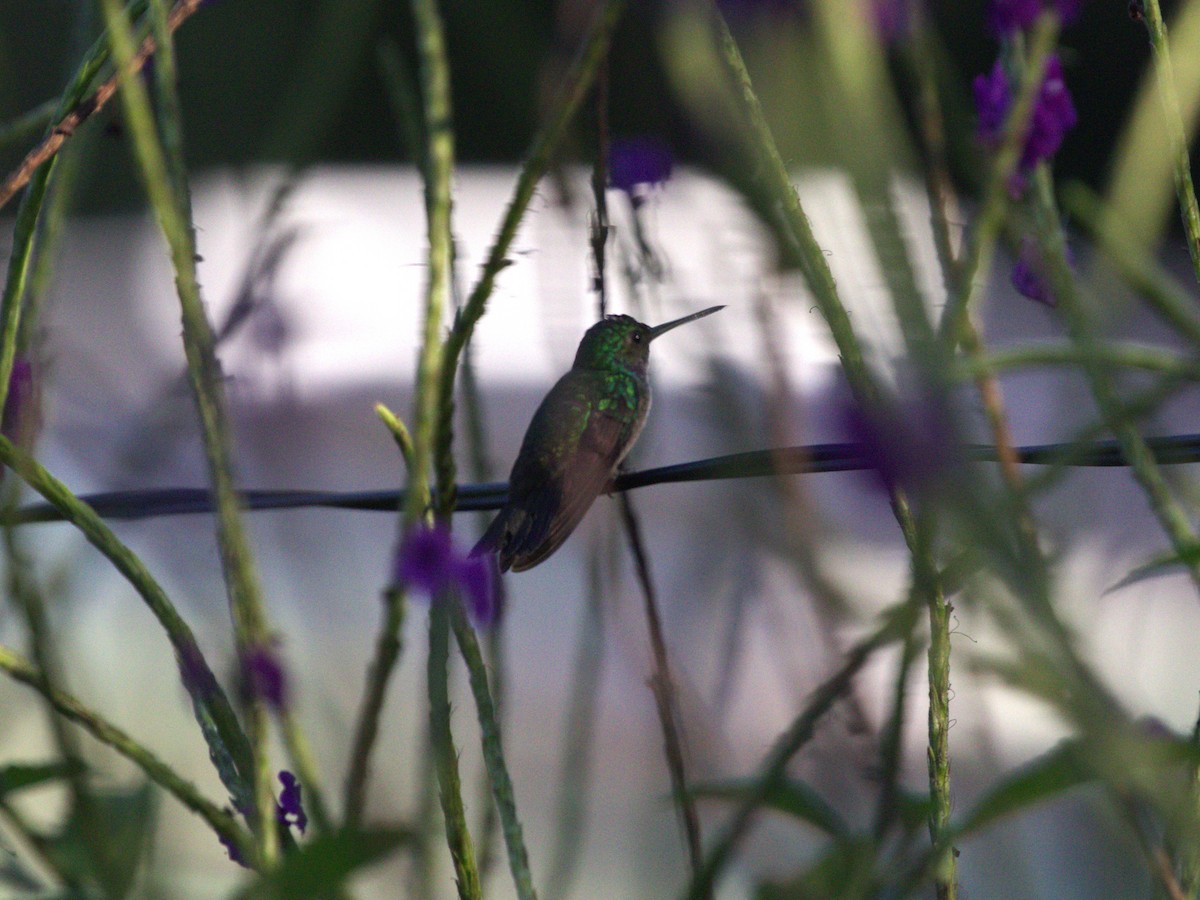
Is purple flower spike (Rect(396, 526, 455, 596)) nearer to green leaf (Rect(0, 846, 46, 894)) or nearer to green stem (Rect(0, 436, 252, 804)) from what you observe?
green stem (Rect(0, 436, 252, 804))

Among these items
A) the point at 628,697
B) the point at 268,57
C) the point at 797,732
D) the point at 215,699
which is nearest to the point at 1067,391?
the point at 797,732

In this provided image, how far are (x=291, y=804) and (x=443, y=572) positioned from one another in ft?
0.75

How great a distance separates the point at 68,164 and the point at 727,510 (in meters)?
0.48

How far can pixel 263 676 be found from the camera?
0.61 meters

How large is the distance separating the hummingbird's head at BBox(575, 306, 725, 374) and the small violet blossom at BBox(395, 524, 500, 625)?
880 mm

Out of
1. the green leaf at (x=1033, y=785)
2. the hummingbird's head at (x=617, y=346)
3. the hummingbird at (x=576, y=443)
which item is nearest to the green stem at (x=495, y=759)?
the green leaf at (x=1033, y=785)

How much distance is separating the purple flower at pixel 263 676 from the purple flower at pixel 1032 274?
55cm

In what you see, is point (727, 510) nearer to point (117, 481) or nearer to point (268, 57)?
point (117, 481)

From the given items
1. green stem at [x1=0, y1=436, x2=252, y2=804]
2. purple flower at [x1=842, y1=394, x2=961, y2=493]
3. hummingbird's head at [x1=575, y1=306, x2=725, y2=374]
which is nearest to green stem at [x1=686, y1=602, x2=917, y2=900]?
purple flower at [x1=842, y1=394, x2=961, y2=493]

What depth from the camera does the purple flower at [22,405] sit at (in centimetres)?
88

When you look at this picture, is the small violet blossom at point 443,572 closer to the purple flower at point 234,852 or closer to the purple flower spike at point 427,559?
the purple flower spike at point 427,559

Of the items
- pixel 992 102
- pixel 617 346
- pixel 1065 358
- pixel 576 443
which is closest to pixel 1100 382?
pixel 1065 358

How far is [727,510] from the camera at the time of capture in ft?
2.95

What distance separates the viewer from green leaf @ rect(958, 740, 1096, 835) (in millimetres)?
639
